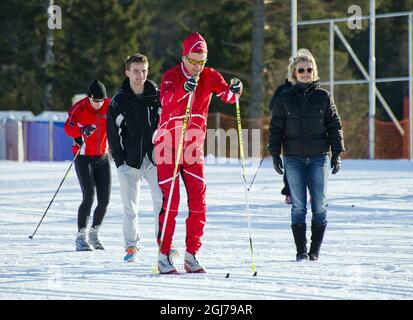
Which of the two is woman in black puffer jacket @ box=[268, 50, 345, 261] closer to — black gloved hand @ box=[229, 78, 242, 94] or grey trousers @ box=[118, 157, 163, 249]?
black gloved hand @ box=[229, 78, 242, 94]

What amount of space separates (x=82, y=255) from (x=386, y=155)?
79.1 feet

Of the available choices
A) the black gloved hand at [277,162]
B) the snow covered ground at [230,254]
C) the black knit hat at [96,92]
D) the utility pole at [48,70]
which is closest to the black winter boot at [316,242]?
the snow covered ground at [230,254]

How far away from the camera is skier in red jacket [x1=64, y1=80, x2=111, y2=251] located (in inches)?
383

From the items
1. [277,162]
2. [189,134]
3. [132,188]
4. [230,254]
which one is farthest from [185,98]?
[230,254]

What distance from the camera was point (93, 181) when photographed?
987 cm

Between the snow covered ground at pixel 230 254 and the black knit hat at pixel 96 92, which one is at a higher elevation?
the black knit hat at pixel 96 92

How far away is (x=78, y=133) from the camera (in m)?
9.82

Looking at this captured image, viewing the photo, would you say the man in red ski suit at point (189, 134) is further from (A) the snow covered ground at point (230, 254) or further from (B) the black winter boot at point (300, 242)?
(B) the black winter boot at point (300, 242)

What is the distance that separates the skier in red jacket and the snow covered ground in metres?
0.41

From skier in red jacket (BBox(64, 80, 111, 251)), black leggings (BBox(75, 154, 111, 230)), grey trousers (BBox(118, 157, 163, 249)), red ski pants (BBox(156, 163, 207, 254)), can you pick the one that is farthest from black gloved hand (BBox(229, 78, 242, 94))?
black leggings (BBox(75, 154, 111, 230))

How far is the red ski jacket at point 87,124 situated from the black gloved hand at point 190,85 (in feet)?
7.95

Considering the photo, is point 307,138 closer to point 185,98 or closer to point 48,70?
point 185,98

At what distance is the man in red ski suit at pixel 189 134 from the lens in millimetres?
7695

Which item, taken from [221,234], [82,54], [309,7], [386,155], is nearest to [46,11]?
[82,54]
